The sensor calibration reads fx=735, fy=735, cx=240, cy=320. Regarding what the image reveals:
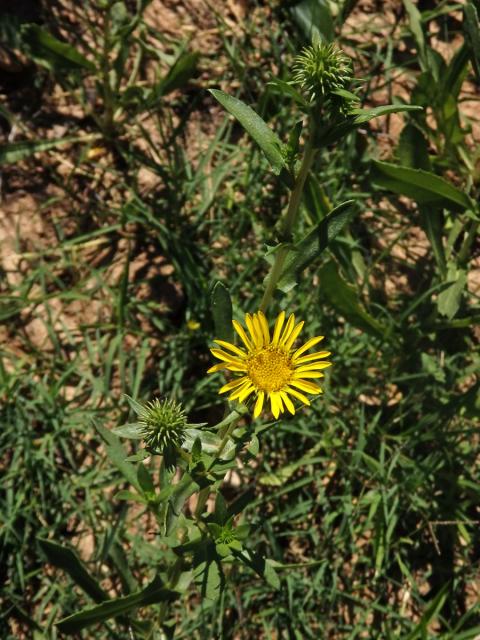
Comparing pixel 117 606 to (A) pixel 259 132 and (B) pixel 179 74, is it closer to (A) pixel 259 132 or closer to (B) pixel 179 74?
(A) pixel 259 132

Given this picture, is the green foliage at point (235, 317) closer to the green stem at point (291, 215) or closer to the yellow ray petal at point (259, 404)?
the yellow ray petal at point (259, 404)

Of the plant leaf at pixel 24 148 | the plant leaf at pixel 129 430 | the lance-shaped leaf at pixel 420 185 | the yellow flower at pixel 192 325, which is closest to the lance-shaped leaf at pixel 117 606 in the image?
the plant leaf at pixel 129 430

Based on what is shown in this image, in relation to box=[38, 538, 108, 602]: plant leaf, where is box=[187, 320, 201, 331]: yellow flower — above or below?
above

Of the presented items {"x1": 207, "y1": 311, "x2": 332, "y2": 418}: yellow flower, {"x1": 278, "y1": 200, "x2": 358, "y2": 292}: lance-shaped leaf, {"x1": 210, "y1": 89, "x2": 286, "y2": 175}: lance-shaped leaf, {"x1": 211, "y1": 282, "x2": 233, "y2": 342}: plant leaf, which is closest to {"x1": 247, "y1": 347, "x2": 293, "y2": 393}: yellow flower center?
{"x1": 207, "y1": 311, "x2": 332, "y2": 418}: yellow flower

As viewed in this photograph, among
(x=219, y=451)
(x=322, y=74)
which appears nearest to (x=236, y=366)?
(x=219, y=451)

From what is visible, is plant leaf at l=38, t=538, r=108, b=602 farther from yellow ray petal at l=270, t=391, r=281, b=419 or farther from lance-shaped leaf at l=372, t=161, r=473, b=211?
lance-shaped leaf at l=372, t=161, r=473, b=211

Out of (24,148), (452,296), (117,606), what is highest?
(24,148)
